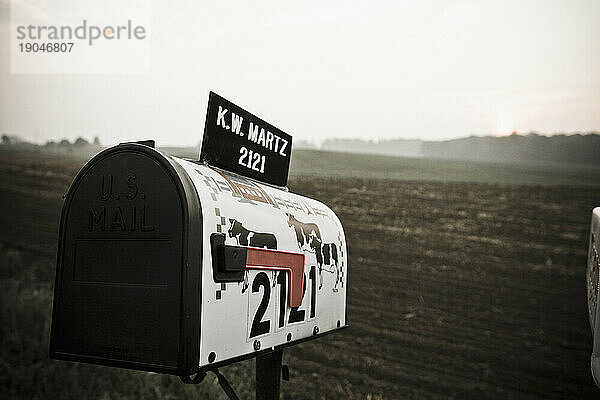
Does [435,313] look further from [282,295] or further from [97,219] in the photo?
[97,219]

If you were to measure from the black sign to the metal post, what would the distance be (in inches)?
14.5

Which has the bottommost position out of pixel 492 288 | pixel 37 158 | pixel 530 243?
pixel 492 288

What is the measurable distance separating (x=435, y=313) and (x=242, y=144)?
5.32 ft

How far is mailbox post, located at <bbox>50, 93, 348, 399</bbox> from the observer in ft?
2.88

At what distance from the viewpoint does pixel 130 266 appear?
36.3 inches

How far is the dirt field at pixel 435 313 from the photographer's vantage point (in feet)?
7.90

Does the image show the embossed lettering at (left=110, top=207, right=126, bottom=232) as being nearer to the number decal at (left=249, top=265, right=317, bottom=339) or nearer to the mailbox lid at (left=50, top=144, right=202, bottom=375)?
the mailbox lid at (left=50, top=144, right=202, bottom=375)

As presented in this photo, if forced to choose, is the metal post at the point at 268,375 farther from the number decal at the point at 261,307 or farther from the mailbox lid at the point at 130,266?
the mailbox lid at the point at 130,266

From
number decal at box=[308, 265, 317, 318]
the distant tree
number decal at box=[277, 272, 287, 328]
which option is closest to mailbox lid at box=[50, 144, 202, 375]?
number decal at box=[277, 272, 287, 328]

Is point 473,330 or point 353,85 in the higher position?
point 353,85

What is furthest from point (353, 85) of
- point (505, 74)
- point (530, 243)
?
point (530, 243)

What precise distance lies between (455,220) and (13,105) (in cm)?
226

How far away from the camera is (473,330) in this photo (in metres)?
2.50

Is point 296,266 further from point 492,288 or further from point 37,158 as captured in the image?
point 37,158
